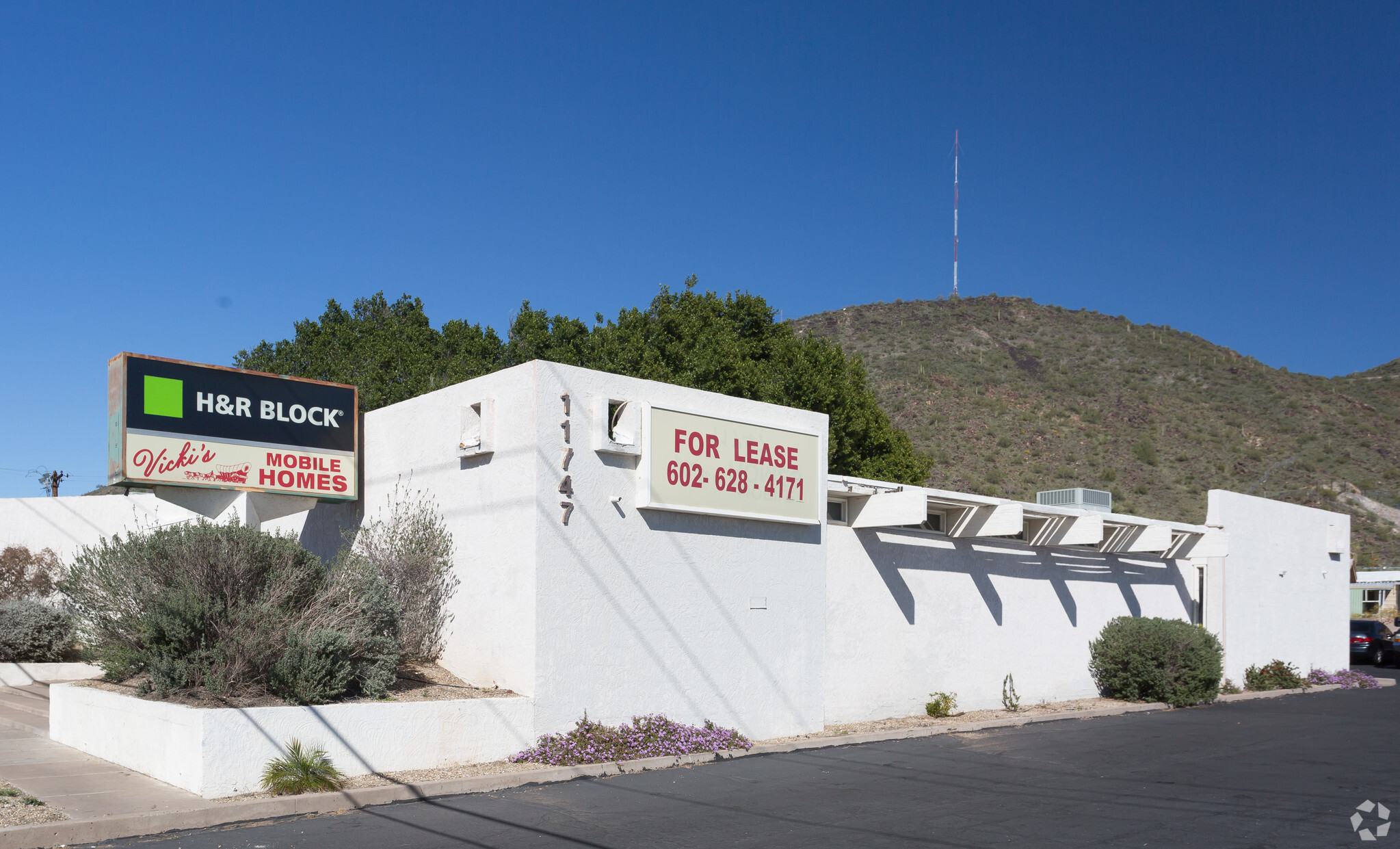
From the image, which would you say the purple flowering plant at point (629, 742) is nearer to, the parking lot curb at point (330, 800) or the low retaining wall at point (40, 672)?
the parking lot curb at point (330, 800)

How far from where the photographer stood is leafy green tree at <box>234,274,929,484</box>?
1148 inches

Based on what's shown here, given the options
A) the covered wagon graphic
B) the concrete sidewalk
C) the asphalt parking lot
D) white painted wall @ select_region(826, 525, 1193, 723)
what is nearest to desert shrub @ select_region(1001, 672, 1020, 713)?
white painted wall @ select_region(826, 525, 1193, 723)

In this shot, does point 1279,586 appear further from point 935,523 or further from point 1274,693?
point 935,523

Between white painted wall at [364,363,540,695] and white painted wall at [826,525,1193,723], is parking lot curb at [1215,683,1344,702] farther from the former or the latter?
white painted wall at [364,363,540,695]

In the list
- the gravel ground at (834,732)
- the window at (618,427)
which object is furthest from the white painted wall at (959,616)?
the window at (618,427)

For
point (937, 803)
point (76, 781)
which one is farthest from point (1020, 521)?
point (76, 781)

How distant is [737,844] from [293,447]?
924 centimetres

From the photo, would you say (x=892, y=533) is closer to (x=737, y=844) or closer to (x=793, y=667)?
A: (x=793, y=667)

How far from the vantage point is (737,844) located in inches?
353

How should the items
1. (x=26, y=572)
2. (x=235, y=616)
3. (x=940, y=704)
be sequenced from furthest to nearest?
(x=26, y=572) < (x=940, y=704) < (x=235, y=616)

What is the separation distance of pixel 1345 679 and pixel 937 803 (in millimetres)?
22208

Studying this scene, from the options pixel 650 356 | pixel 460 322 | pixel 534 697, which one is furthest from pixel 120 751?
pixel 460 322

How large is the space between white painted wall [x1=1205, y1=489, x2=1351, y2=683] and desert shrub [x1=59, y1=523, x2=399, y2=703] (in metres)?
19.6

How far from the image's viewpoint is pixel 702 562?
564 inches
